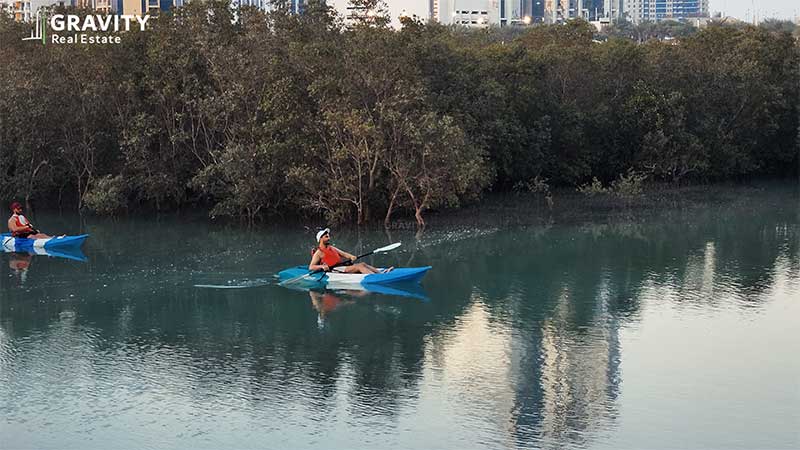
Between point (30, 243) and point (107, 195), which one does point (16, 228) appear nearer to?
point (30, 243)

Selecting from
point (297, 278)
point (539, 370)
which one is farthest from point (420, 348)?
point (297, 278)

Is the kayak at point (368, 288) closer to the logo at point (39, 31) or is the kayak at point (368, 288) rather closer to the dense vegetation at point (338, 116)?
the dense vegetation at point (338, 116)

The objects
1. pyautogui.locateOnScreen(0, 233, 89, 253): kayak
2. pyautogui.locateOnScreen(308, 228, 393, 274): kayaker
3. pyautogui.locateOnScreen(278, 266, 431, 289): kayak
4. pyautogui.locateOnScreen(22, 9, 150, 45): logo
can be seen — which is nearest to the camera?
pyautogui.locateOnScreen(278, 266, 431, 289): kayak

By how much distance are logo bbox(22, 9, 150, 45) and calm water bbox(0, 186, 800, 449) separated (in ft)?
26.5

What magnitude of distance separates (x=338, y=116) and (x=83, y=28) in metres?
9.94

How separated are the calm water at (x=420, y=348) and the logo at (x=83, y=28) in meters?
8.09

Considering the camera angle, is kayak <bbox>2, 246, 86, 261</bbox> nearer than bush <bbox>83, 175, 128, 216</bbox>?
Yes

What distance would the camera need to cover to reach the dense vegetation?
29328 mm

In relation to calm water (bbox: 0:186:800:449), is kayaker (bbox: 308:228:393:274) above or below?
above

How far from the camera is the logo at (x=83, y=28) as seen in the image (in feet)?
108

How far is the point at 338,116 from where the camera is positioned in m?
28.5

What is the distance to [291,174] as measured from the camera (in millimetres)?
28938

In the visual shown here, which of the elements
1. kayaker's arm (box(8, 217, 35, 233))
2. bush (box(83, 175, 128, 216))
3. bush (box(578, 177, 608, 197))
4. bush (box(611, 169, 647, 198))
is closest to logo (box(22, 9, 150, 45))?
bush (box(83, 175, 128, 216))

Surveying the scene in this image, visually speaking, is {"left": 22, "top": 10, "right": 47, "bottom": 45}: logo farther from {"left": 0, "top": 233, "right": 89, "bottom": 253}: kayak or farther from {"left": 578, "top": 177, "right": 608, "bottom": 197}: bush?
{"left": 578, "top": 177, "right": 608, "bottom": 197}: bush
